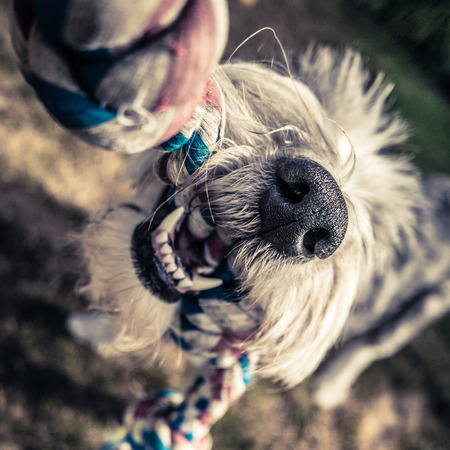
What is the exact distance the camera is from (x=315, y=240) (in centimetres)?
73

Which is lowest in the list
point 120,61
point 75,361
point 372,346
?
point 75,361

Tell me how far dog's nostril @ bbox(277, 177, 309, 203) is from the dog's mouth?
0.22 m

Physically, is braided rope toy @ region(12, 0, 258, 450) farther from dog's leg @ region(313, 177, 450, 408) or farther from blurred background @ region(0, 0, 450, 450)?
dog's leg @ region(313, 177, 450, 408)

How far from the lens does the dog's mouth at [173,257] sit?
0.88m

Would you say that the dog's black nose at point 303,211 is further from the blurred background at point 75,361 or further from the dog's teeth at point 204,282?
the blurred background at point 75,361

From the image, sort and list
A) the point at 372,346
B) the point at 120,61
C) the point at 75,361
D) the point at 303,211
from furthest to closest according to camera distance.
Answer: the point at 372,346
the point at 75,361
the point at 303,211
the point at 120,61

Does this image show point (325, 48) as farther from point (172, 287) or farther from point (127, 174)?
point (172, 287)

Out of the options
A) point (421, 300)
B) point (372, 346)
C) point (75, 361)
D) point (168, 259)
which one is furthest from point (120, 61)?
point (372, 346)

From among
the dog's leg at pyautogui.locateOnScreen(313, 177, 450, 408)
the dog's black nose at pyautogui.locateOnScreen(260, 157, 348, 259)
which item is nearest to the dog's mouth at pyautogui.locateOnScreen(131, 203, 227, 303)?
the dog's black nose at pyautogui.locateOnScreen(260, 157, 348, 259)

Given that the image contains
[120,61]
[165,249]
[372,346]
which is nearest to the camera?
[120,61]

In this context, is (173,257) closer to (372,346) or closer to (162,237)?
(162,237)

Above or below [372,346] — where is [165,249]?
above

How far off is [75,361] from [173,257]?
3.95 feet

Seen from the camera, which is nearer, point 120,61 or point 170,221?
point 120,61
